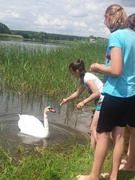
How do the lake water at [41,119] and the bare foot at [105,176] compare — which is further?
the lake water at [41,119]

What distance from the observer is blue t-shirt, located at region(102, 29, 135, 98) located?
335 cm

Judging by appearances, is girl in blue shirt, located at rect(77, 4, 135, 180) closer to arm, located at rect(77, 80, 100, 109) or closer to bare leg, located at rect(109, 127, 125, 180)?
bare leg, located at rect(109, 127, 125, 180)

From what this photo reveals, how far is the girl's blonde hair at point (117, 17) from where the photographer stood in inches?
135

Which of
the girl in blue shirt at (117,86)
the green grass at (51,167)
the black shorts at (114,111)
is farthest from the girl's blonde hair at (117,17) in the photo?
the green grass at (51,167)

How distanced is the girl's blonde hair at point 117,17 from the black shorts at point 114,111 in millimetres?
735

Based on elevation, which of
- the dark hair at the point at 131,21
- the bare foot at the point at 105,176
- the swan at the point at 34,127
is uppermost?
the dark hair at the point at 131,21

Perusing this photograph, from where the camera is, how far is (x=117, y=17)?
342cm

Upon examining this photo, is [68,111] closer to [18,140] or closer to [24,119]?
[24,119]

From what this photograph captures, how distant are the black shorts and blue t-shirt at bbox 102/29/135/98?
6 centimetres

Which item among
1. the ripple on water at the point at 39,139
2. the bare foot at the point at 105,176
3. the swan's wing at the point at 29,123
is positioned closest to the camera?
the bare foot at the point at 105,176

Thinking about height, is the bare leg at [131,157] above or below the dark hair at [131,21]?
below

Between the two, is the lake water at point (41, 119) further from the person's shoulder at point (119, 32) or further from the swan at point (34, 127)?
the person's shoulder at point (119, 32)

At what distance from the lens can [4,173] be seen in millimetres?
4156

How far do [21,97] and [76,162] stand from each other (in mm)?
5624
